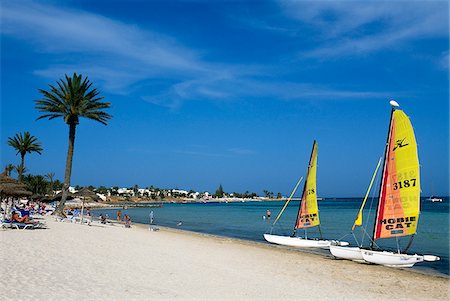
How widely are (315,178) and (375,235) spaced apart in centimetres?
857

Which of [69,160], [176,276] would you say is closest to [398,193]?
[176,276]

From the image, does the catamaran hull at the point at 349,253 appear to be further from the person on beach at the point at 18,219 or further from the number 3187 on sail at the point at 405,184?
the person on beach at the point at 18,219

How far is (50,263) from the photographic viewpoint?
1295 centimetres

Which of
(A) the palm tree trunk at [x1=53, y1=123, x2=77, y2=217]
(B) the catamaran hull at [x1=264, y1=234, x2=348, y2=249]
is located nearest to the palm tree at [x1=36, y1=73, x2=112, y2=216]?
(A) the palm tree trunk at [x1=53, y1=123, x2=77, y2=217]

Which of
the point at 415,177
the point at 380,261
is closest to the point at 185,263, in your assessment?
the point at 380,261

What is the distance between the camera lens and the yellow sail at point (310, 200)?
2709 cm

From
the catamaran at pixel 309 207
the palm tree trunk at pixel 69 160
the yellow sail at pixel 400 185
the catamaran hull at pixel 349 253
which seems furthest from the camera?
the palm tree trunk at pixel 69 160

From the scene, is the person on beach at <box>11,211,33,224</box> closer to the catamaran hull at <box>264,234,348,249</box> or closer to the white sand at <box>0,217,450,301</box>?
the white sand at <box>0,217,450,301</box>

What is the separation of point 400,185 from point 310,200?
31.3 ft

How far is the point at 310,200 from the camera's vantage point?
2711 cm

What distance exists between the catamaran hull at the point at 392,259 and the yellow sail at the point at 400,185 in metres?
0.87

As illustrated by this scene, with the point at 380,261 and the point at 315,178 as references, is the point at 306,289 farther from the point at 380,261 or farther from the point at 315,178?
the point at 315,178

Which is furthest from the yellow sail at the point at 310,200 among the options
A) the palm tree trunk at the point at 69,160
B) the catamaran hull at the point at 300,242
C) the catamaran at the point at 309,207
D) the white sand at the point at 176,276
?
the palm tree trunk at the point at 69,160

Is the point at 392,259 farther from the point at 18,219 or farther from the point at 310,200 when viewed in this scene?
the point at 18,219
